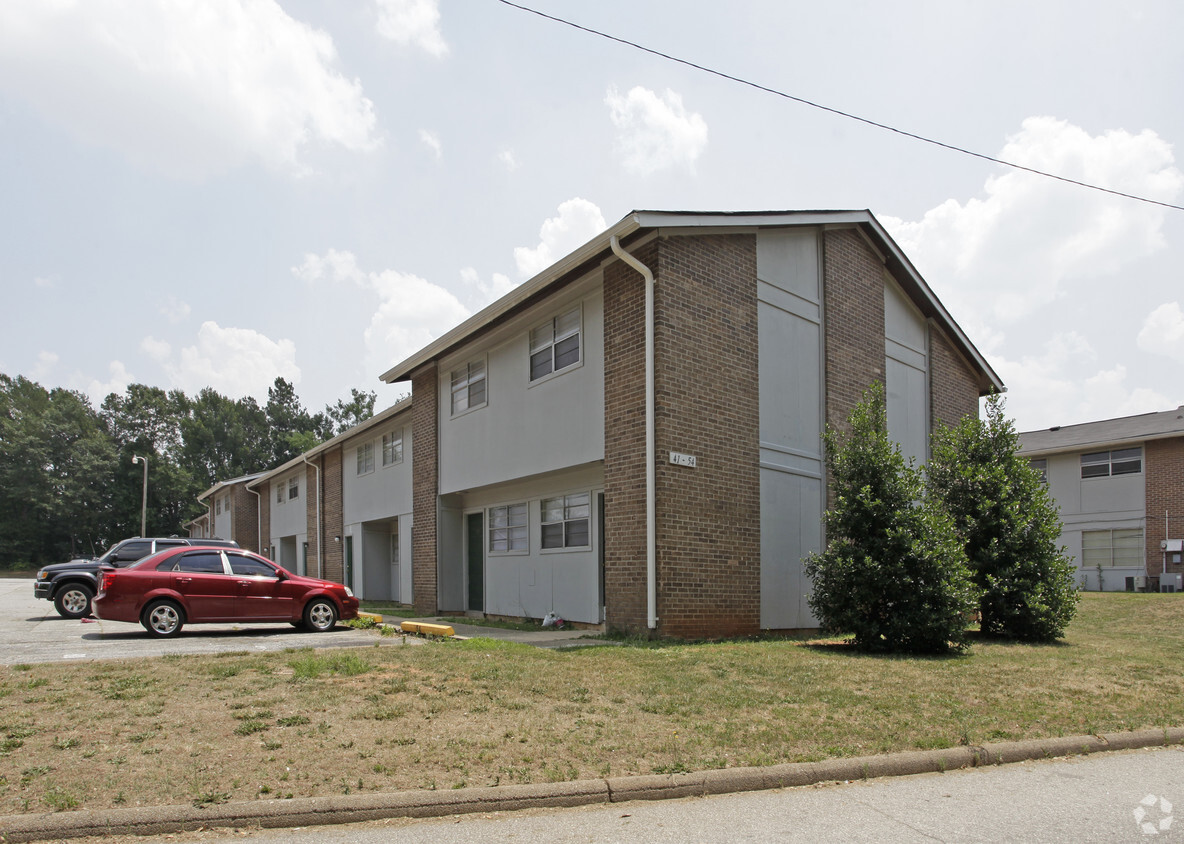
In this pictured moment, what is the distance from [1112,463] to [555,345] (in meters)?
24.8

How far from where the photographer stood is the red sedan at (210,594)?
40.3 ft

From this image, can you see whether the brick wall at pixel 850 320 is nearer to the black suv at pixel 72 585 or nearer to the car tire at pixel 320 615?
the car tire at pixel 320 615

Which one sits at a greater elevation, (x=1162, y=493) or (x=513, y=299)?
(x=513, y=299)

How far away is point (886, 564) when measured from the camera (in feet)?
37.3

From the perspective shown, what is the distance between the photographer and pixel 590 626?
575 inches

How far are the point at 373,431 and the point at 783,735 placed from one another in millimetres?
21617

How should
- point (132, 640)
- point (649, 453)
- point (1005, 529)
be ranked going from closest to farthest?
point (132, 640), point (649, 453), point (1005, 529)

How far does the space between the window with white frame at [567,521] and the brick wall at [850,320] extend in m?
4.70

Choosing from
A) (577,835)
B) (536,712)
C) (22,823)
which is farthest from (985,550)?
(22,823)

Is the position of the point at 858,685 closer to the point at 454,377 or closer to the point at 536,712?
the point at 536,712

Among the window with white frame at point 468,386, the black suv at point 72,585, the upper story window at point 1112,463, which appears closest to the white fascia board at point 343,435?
the window with white frame at point 468,386

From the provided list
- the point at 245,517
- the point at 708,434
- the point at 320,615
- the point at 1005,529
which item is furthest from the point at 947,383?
the point at 245,517

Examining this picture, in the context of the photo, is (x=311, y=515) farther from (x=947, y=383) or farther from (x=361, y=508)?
(x=947, y=383)

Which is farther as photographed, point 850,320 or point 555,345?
point 850,320
